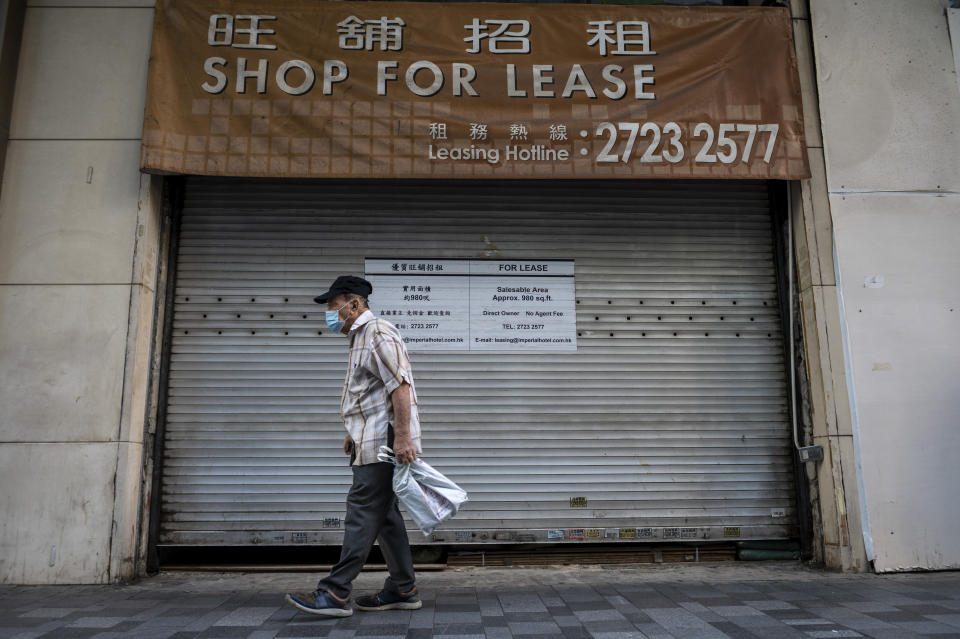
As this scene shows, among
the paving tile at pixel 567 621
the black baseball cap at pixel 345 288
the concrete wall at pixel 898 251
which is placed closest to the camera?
the paving tile at pixel 567 621

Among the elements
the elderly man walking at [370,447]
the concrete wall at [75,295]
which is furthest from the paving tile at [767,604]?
the concrete wall at [75,295]

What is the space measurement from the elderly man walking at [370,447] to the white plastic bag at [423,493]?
7cm

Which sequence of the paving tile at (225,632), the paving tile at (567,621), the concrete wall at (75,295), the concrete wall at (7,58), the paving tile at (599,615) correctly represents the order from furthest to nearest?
1. the concrete wall at (7,58)
2. the concrete wall at (75,295)
3. the paving tile at (599,615)
4. the paving tile at (567,621)
5. the paving tile at (225,632)

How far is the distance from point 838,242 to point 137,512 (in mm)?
5799

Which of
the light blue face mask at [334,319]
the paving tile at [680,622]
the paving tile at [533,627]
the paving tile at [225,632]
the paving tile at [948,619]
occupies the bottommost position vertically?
the paving tile at [225,632]

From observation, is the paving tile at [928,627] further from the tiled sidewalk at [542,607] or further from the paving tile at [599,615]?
the paving tile at [599,615]

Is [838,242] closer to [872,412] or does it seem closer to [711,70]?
[872,412]

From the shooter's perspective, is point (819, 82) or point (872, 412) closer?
point (872, 412)

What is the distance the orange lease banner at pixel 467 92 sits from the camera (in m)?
5.28

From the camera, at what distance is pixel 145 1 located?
5.55 m

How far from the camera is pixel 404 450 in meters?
3.60

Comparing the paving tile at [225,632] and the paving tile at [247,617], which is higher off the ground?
the paving tile at [225,632]

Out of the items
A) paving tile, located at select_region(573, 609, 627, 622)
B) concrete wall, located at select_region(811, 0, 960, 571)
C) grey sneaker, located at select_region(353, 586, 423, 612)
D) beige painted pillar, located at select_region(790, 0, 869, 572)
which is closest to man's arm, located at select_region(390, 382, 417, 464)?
grey sneaker, located at select_region(353, 586, 423, 612)

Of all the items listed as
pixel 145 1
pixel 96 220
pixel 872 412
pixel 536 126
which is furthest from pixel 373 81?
pixel 872 412
